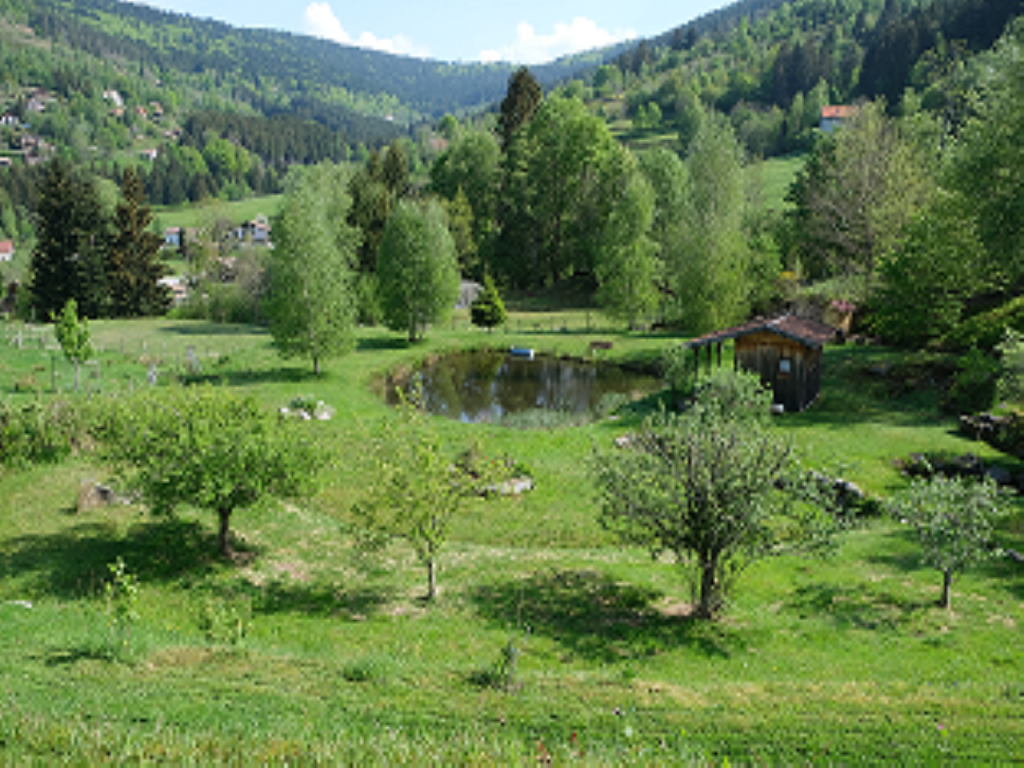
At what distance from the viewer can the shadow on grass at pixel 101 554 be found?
1608 centimetres

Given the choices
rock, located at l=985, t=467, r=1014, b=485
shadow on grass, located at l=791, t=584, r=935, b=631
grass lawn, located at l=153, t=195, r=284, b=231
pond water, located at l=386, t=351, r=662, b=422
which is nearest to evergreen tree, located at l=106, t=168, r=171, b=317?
pond water, located at l=386, t=351, r=662, b=422

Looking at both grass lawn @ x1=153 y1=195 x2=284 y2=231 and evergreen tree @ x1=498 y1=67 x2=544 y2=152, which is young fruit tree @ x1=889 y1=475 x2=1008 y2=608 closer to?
evergreen tree @ x1=498 y1=67 x2=544 y2=152

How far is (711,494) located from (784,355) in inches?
816

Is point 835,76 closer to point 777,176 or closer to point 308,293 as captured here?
point 777,176

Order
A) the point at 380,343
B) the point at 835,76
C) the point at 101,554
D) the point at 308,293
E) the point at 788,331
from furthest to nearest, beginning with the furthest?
the point at 835,76 → the point at 380,343 → the point at 308,293 → the point at 788,331 → the point at 101,554

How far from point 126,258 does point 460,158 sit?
3679 centimetres

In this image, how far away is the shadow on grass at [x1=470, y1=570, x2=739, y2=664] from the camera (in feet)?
47.4

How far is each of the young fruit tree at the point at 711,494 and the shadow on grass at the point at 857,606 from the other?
195cm

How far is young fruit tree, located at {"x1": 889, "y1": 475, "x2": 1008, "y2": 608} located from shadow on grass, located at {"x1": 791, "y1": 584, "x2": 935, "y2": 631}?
968 millimetres

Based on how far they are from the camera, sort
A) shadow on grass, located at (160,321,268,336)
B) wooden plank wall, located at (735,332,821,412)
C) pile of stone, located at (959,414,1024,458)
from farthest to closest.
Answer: shadow on grass, located at (160,321,268,336)
wooden plank wall, located at (735,332,821,412)
pile of stone, located at (959,414,1024,458)

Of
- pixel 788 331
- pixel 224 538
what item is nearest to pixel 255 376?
pixel 224 538

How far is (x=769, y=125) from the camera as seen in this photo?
138 metres

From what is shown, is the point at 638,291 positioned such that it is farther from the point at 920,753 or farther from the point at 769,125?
the point at 769,125

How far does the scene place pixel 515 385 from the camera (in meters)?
43.1
